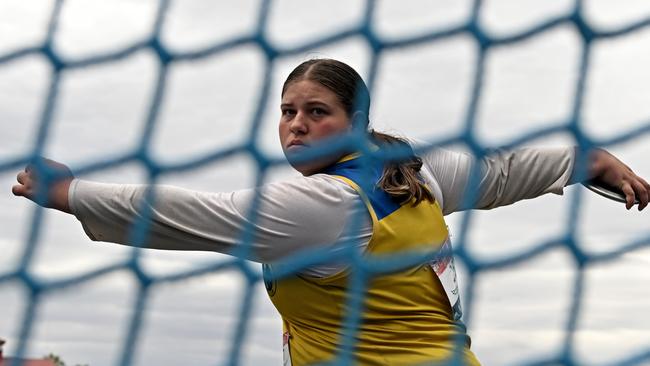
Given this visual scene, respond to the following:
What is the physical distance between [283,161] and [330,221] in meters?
0.11

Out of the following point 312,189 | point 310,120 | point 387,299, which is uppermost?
point 310,120

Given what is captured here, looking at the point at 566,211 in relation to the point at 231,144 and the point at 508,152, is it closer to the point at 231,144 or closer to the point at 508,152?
the point at 508,152

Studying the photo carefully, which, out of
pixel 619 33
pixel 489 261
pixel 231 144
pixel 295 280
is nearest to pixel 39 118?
pixel 231 144

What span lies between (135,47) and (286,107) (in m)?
0.21

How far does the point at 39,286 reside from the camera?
1388 millimetres

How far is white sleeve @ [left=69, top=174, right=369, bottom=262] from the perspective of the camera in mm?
1399

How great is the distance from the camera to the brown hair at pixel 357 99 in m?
1.50

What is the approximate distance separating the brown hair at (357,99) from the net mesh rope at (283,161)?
33 millimetres

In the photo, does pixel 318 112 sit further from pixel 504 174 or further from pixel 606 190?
pixel 606 190


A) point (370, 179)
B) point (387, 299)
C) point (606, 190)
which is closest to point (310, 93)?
point (370, 179)

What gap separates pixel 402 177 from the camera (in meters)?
1.53

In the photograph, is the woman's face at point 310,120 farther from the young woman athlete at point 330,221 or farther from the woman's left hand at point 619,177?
the woman's left hand at point 619,177

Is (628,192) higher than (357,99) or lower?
lower

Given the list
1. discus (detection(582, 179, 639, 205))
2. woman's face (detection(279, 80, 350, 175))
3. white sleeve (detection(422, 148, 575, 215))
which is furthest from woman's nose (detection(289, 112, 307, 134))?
discus (detection(582, 179, 639, 205))
